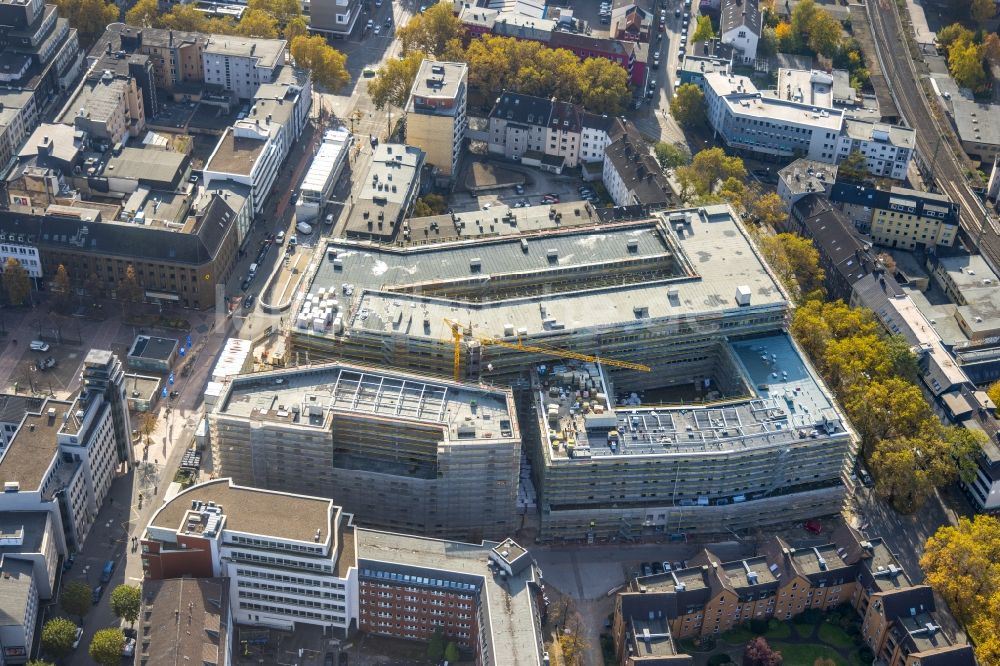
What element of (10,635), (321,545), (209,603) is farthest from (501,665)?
(10,635)

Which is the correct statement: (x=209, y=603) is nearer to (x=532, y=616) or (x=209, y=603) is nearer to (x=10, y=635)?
(x=10, y=635)

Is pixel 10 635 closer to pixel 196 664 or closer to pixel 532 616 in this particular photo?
pixel 196 664

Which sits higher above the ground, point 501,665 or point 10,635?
point 501,665

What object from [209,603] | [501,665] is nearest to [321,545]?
[209,603]

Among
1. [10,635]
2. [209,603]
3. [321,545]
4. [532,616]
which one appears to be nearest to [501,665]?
[532,616]

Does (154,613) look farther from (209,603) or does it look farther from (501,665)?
(501,665)
